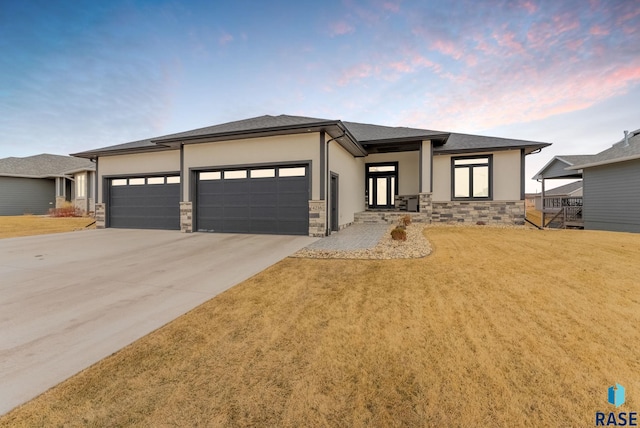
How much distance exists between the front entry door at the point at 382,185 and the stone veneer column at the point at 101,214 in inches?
572

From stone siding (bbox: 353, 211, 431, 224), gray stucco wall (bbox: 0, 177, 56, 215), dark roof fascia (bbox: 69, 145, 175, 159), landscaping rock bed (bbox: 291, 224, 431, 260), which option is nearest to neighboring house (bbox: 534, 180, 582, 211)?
stone siding (bbox: 353, 211, 431, 224)

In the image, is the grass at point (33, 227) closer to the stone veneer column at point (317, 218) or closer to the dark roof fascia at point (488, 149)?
the stone veneer column at point (317, 218)

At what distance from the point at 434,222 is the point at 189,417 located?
558 inches

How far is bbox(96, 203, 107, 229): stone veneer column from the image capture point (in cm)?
1254

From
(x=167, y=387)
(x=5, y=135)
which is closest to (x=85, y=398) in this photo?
(x=167, y=387)

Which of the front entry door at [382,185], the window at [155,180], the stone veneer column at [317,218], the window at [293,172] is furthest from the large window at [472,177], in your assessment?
the window at [155,180]

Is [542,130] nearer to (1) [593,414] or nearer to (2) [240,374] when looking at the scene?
(1) [593,414]

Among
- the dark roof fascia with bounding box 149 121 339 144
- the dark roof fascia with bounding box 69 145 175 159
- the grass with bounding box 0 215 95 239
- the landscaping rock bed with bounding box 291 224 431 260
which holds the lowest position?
the landscaping rock bed with bounding box 291 224 431 260

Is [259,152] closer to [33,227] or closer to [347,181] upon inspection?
[347,181]

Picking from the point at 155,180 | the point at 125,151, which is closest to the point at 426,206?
the point at 155,180

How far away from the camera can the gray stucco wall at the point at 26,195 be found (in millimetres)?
21406

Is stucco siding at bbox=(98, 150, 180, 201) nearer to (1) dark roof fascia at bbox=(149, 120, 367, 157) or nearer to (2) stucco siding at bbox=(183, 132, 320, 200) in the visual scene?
(1) dark roof fascia at bbox=(149, 120, 367, 157)

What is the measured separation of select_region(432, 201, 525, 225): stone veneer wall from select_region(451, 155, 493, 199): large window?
690mm

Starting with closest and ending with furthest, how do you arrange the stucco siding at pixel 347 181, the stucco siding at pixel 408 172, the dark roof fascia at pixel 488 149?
the stucco siding at pixel 347 181 < the dark roof fascia at pixel 488 149 < the stucco siding at pixel 408 172
